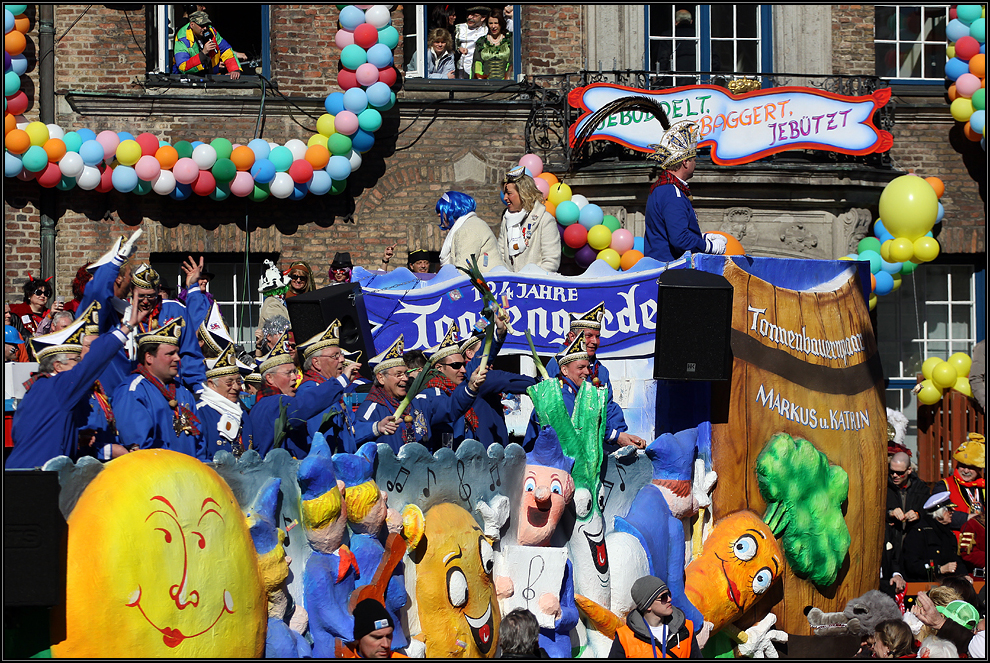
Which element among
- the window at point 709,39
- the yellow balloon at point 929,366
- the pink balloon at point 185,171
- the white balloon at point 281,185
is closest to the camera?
the pink balloon at point 185,171

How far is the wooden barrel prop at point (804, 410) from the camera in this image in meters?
8.40

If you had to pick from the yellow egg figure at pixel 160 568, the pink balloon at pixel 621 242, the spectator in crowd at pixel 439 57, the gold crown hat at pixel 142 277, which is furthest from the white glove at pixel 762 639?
the spectator in crowd at pixel 439 57

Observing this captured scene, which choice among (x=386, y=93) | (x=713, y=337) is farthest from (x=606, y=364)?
(x=386, y=93)

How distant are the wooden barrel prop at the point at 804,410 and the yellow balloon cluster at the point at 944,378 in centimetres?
438

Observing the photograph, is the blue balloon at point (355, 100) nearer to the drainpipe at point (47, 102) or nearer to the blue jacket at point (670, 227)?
the drainpipe at point (47, 102)

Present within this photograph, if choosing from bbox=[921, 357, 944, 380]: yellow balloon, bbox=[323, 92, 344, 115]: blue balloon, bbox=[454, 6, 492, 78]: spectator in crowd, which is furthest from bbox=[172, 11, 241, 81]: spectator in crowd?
bbox=[921, 357, 944, 380]: yellow balloon

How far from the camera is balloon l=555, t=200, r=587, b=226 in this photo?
41.0ft

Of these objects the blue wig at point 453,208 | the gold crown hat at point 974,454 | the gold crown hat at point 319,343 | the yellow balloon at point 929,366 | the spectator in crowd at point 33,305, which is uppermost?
the blue wig at point 453,208

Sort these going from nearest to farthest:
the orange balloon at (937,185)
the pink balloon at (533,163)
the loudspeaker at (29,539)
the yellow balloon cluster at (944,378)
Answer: the loudspeaker at (29,539) → the pink balloon at (533,163) → the yellow balloon cluster at (944,378) → the orange balloon at (937,185)

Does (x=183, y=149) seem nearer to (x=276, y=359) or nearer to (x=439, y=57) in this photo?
(x=439, y=57)

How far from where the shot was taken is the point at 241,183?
12.5 metres

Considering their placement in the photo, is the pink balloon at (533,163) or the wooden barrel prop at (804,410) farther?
the pink balloon at (533,163)

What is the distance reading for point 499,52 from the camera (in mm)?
13977

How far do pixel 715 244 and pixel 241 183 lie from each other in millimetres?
5193
